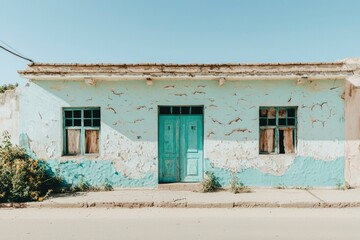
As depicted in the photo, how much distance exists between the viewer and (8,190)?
573 cm

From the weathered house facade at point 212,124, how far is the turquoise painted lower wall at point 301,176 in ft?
0.10

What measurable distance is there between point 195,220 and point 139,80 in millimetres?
4164

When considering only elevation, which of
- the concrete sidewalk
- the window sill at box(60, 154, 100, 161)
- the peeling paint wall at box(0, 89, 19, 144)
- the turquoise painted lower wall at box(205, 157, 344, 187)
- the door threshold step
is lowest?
the concrete sidewalk

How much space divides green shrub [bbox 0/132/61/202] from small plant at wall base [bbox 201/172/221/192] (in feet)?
13.8

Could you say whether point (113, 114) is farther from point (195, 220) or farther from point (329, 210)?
point (329, 210)

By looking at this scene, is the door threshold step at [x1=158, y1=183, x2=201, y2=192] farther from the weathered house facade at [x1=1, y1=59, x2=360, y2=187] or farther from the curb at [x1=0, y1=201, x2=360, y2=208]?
the curb at [x1=0, y1=201, x2=360, y2=208]

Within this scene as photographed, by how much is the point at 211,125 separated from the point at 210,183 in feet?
5.52

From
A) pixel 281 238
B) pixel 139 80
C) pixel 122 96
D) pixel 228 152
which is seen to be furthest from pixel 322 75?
pixel 122 96

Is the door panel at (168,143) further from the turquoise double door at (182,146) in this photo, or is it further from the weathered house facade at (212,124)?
the weathered house facade at (212,124)

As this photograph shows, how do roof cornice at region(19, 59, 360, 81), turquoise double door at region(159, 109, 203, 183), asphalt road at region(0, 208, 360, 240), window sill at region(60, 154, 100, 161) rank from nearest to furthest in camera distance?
1. asphalt road at region(0, 208, 360, 240)
2. roof cornice at region(19, 59, 360, 81)
3. window sill at region(60, 154, 100, 161)
4. turquoise double door at region(159, 109, 203, 183)

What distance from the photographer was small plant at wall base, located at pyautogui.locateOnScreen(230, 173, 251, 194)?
6.38 meters

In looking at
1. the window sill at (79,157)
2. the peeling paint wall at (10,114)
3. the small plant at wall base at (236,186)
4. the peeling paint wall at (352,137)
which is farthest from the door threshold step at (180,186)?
the peeling paint wall at (10,114)

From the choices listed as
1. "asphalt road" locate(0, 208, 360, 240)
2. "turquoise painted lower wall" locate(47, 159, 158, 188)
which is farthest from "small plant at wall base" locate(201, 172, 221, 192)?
"turquoise painted lower wall" locate(47, 159, 158, 188)

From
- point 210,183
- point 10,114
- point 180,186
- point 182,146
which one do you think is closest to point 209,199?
point 210,183
